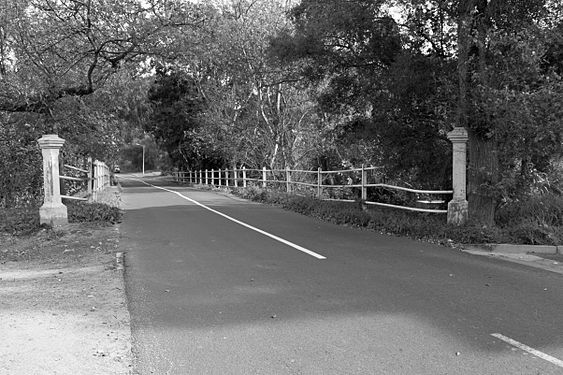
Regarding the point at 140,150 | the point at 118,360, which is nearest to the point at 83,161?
the point at 118,360

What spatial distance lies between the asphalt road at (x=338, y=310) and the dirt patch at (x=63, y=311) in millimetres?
253

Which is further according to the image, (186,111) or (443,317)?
(186,111)

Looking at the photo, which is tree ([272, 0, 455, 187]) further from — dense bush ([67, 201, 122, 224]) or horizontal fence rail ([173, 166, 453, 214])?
dense bush ([67, 201, 122, 224])

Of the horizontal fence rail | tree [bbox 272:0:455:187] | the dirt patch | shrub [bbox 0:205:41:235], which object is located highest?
tree [bbox 272:0:455:187]

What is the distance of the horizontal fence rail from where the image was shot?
→ 1244 cm

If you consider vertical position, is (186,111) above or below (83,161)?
above

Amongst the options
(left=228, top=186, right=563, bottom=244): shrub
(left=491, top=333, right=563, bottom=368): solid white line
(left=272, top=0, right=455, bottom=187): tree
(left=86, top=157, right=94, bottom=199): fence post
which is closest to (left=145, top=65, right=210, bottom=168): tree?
(left=86, top=157, right=94, bottom=199): fence post

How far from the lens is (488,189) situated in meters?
10.2

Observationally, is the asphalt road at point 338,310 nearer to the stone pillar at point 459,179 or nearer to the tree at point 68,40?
the stone pillar at point 459,179

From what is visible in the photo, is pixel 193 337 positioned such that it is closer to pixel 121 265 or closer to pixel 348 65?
pixel 121 265

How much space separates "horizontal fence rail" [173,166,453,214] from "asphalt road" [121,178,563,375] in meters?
2.98

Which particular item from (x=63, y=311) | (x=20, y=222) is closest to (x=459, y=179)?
(x=63, y=311)

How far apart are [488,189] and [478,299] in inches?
195

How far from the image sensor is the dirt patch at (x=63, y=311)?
13.5 feet
